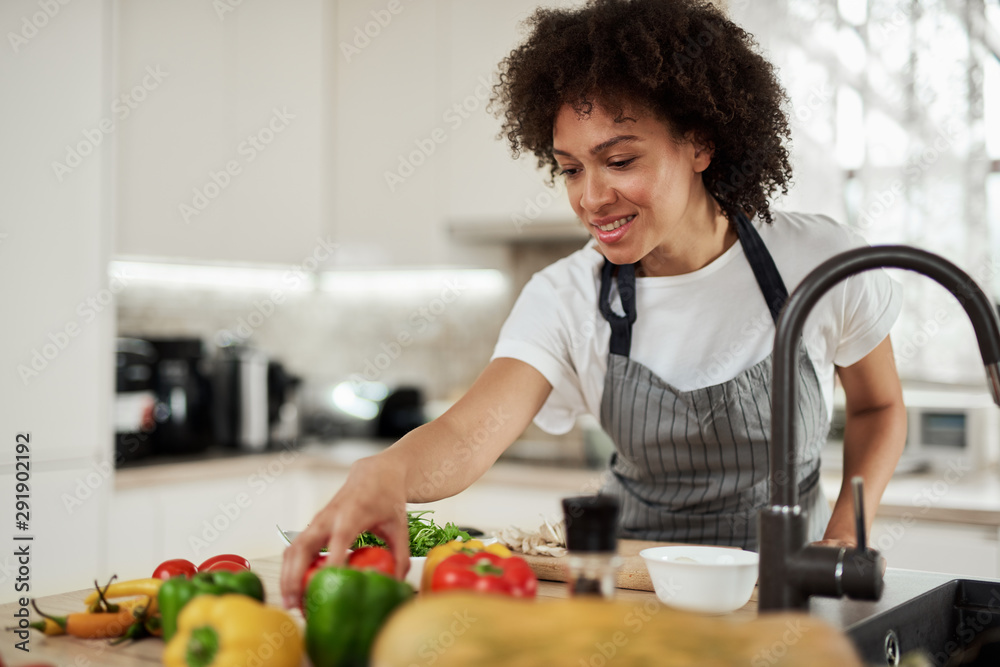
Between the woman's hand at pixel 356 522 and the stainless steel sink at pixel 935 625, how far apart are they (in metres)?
Answer: 0.50

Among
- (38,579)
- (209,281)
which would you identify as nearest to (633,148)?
(38,579)

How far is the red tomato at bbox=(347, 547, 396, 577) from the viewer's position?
3.02 ft

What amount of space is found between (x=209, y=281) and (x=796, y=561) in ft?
9.61

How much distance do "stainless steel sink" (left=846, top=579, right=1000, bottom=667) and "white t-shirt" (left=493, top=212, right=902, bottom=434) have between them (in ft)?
1.44

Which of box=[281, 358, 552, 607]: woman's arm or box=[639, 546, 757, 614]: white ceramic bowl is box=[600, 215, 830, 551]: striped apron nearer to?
box=[281, 358, 552, 607]: woman's arm

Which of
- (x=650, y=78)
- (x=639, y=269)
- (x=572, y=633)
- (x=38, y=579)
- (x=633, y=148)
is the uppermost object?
(x=650, y=78)

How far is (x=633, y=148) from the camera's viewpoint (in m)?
1.34

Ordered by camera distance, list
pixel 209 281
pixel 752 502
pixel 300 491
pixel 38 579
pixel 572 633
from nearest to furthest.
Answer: pixel 572 633 < pixel 752 502 < pixel 38 579 < pixel 300 491 < pixel 209 281

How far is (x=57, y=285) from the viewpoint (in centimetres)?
248

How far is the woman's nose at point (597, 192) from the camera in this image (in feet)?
4.35

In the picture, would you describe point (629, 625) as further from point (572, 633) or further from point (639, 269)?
point (639, 269)

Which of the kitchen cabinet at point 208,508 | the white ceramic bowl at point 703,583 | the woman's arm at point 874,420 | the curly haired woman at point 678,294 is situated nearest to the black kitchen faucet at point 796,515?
the white ceramic bowl at point 703,583

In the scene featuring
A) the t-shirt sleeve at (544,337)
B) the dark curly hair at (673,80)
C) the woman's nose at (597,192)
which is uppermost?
the dark curly hair at (673,80)

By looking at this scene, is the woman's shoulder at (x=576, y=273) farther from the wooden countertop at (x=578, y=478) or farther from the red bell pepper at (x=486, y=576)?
the wooden countertop at (x=578, y=478)
